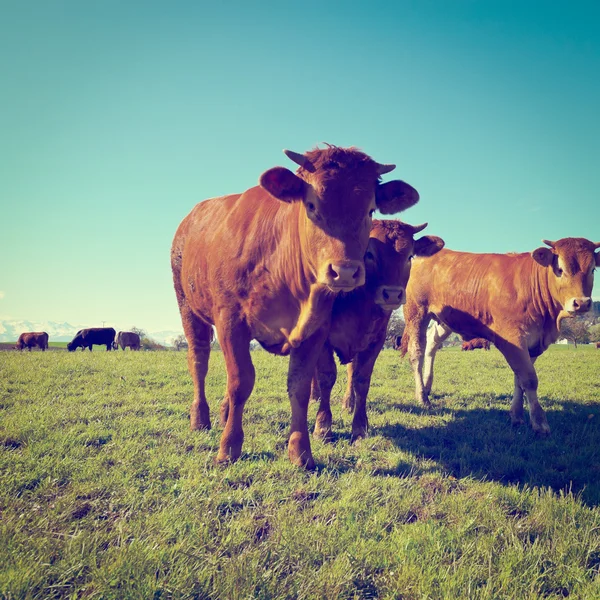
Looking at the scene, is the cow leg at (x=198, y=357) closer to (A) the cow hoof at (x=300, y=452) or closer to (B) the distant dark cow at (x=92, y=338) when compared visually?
(A) the cow hoof at (x=300, y=452)

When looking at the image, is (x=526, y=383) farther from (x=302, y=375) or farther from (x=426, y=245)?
(x=302, y=375)

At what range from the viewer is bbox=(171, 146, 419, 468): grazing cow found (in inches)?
158

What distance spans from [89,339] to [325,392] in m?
32.9

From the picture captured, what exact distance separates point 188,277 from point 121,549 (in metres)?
3.72

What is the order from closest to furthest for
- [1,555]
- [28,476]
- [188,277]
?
[1,555], [28,476], [188,277]

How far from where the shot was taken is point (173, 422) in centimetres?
603

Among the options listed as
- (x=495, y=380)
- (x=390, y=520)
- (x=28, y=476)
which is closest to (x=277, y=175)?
(x=390, y=520)

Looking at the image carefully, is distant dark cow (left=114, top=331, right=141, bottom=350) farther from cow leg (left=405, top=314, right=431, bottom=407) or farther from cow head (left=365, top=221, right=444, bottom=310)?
cow head (left=365, top=221, right=444, bottom=310)

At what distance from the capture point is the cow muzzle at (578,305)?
6520 millimetres

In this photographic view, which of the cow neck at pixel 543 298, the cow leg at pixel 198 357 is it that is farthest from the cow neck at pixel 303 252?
the cow neck at pixel 543 298

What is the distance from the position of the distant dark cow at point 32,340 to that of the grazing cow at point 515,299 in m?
36.4

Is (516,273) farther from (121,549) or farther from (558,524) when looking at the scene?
(121,549)

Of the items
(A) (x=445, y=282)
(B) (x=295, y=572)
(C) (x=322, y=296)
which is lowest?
(B) (x=295, y=572)

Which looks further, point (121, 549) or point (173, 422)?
point (173, 422)
